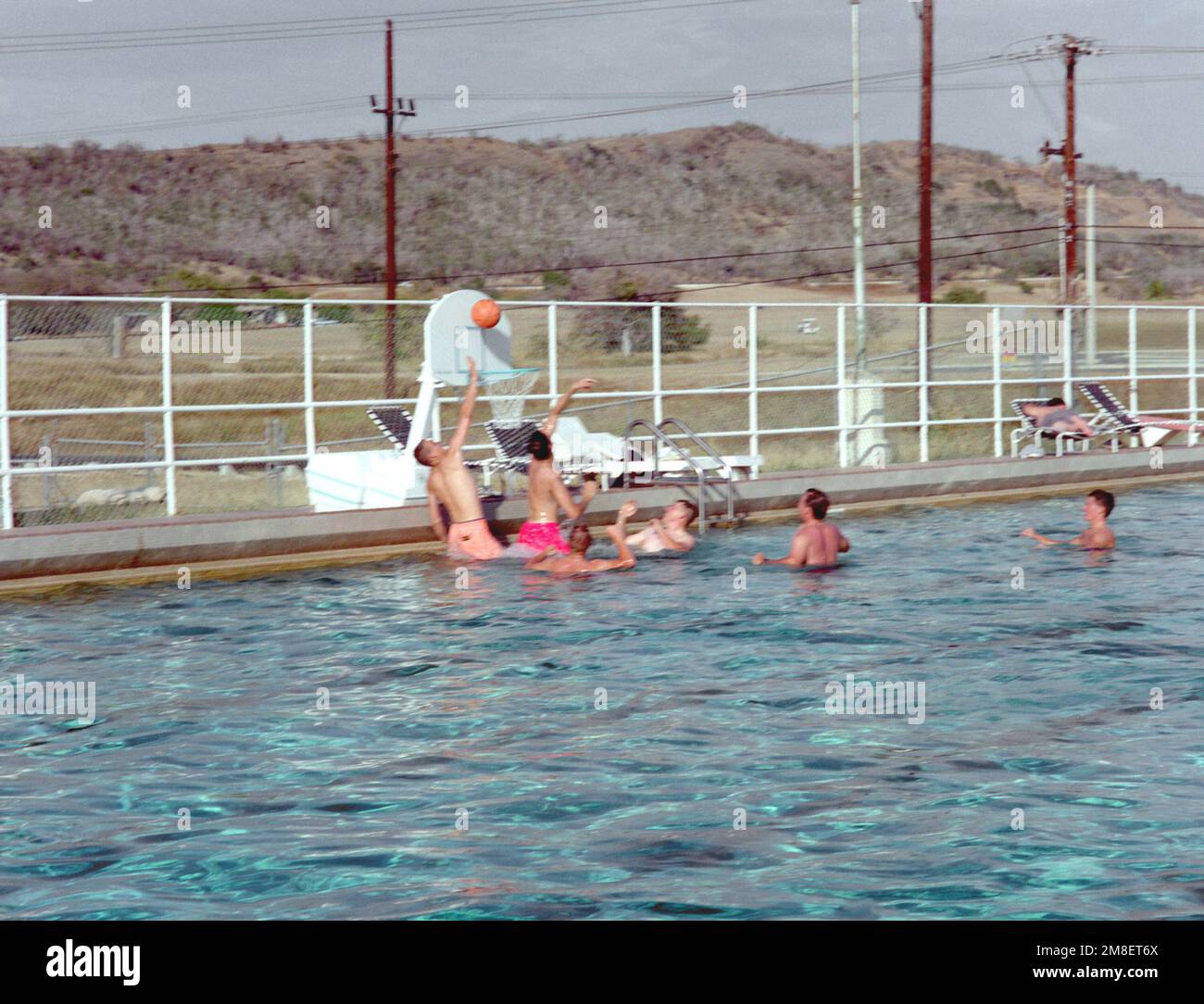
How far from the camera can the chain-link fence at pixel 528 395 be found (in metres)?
16.2

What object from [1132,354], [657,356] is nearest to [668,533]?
[657,356]

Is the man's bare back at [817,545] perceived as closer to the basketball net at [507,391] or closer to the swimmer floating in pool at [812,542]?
the swimmer floating in pool at [812,542]

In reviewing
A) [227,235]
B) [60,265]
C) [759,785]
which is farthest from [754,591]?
[227,235]

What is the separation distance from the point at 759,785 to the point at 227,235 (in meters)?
76.4

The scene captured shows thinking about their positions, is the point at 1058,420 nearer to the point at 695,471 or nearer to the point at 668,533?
the point at 695,471

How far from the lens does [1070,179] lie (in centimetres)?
3953

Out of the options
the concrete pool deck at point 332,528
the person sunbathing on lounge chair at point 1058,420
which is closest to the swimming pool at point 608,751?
the concrete pool deck at point 332,528

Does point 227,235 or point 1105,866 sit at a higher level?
point 227,235

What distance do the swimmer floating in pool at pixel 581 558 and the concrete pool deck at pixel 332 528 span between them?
1436 mm

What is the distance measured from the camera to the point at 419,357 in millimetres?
50531

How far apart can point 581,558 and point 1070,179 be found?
100ft

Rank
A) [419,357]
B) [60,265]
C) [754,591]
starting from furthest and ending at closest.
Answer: [60,265], [419,357], [754,591]

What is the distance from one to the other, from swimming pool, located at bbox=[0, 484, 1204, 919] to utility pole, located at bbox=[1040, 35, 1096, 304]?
27.3 m
